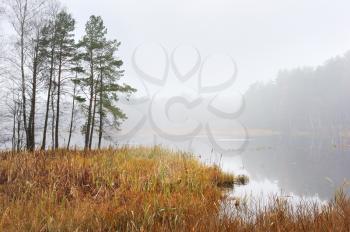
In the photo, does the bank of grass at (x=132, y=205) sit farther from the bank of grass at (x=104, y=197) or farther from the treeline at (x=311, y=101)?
the treeline at (x=311, y=101)

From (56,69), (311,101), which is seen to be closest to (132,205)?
(56,69)

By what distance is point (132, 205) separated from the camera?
623 centimetres

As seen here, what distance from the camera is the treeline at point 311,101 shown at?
105250 millimetres

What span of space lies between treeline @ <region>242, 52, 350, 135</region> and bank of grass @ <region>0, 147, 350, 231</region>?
88.8m

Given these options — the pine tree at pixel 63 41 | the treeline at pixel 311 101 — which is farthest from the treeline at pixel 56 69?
the treeline at pixel 311 101

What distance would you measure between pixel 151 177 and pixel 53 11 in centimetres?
1976

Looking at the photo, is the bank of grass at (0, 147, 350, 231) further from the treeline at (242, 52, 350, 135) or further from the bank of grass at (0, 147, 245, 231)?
the treeline at (242, 52, 350, 135)

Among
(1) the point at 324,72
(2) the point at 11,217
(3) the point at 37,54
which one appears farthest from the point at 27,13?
(1) the point at 324,72

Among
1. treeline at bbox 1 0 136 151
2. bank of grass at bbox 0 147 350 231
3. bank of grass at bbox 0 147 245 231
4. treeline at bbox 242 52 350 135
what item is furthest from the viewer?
treeline at bbox 242 52 350 135

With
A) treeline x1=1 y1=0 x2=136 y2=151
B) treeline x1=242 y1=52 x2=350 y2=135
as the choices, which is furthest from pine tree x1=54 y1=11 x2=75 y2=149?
treeline x1=242 y1=52 x2=350 y2=135

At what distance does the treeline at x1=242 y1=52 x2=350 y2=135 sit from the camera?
105250 millimetres

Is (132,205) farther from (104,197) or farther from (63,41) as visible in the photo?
(63,41)

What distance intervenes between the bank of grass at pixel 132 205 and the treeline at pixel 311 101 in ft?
291

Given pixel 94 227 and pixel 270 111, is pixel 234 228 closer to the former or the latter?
pixel 94 227
